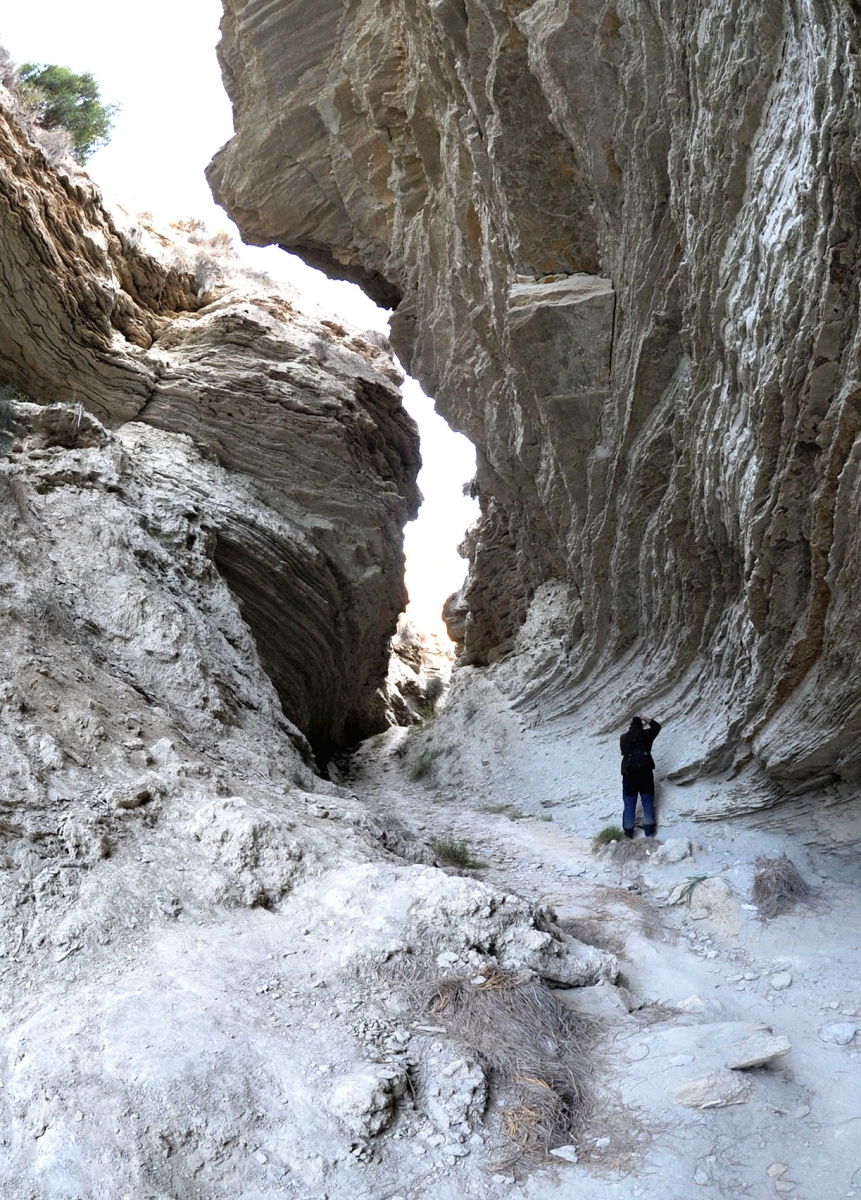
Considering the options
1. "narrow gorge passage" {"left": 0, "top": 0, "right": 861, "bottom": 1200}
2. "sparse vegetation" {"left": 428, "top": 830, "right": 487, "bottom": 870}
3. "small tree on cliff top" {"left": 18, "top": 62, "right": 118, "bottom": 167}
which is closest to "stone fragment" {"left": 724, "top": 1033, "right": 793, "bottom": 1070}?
"narrow gorge passage" {"left": 0, "top": 0, "right": 861, "bottom": 1200}

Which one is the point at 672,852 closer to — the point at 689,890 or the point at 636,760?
the point at 689,890

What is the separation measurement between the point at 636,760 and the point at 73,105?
52.7 feet

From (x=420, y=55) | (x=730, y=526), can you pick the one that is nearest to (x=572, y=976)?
(x=730, y=526)

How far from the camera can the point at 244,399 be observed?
47.1 feet

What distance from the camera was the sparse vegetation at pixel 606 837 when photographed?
8758mm

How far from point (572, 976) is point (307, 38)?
13.6 metres

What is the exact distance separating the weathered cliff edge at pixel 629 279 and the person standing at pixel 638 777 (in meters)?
0.58

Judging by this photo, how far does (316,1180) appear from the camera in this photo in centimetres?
342

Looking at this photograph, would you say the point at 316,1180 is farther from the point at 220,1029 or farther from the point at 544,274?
the point at 544,274

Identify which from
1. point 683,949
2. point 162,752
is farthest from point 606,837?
point 162,752

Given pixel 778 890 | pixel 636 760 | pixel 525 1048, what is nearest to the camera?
pixel 525 1048

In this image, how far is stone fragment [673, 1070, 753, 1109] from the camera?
3.74 metres

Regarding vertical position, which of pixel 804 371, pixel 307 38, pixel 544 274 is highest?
pixel 307 38

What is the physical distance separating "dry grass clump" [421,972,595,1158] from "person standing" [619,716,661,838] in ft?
14.5
